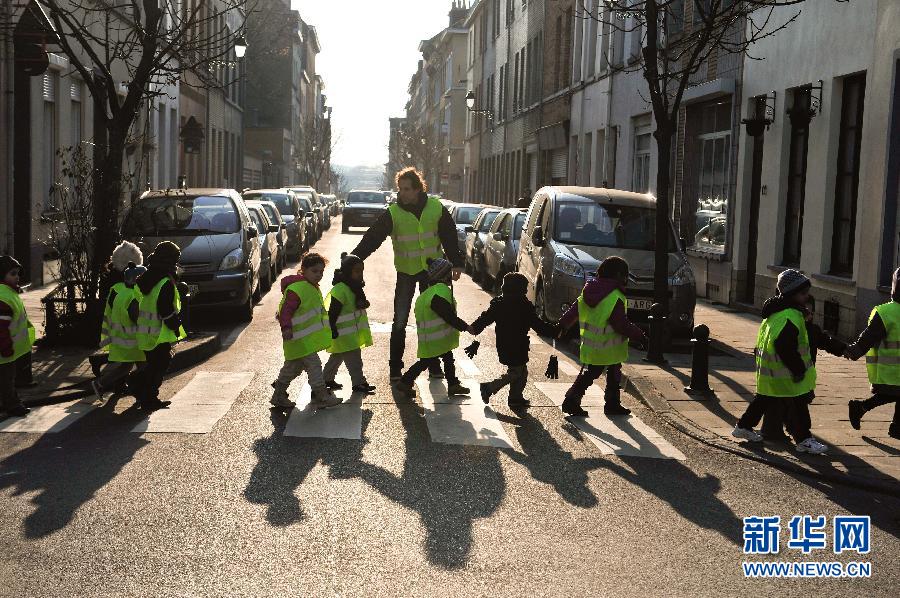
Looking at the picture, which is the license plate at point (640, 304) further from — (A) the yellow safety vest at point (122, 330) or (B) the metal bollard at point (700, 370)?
(A) the yellow safety vest at point (122, 330)

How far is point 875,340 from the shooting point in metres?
8.42

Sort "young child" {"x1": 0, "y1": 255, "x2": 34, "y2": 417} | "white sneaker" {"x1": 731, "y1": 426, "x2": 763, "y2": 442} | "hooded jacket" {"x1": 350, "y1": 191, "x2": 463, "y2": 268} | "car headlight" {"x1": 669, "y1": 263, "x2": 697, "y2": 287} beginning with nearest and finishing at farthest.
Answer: "white sneaker" {"x1": 731, "y1": 426, "x2": 763, "y2": 442} < "young child" {"x1": 0, "y1": 255, "x2": 34, "y2": 417} < "hooded jacket" {"x1": 350, "y1": 191, "x2": 463, "y2": 268} < "car headlight" {"x1": 669, "y1": 263, "x2": 697, "y2": 287}

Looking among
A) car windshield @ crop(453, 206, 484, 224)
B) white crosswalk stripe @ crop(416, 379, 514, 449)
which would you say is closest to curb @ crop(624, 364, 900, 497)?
white crosswalk stripe @ crop(416, 379, 514, 449)

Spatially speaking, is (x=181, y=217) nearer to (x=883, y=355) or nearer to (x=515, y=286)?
(x=515, y=286)

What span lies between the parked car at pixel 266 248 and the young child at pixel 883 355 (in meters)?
11.3

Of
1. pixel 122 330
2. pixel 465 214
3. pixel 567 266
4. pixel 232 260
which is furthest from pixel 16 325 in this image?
pixel 465 214

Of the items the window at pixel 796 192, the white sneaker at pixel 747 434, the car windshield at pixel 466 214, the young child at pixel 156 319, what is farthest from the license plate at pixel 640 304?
the car windshield at pixel 466 214

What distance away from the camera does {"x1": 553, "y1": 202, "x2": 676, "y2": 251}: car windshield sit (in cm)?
1520

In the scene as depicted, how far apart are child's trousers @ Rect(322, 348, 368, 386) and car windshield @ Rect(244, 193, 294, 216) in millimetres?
20343

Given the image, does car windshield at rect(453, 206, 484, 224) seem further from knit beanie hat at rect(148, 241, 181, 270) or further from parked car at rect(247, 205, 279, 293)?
knit beanie hat at rect(148, 241, 181, 270)

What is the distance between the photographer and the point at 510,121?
50.0 metres

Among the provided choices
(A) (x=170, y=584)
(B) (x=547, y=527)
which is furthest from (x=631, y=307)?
(A) (x=170, y=584)

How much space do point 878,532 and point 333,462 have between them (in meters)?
3.09

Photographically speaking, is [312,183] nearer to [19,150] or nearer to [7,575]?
[19,150]
